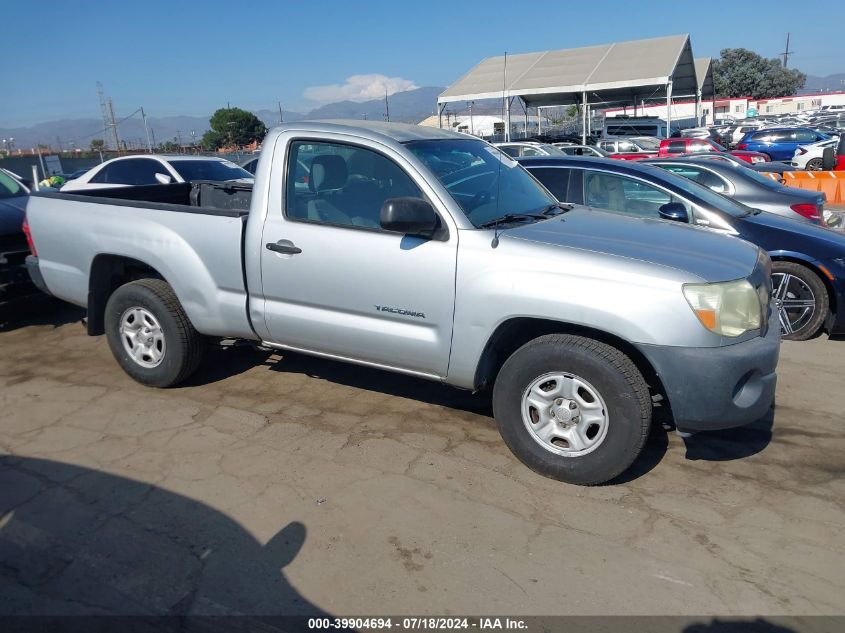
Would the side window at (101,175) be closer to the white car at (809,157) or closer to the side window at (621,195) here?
the side window at (621,195)

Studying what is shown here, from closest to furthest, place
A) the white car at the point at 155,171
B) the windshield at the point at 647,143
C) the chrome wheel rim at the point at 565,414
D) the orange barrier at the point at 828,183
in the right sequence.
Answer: the chrome wheel rim at the point at 565,414, the white car at the point at 155,171, the orange barrier at the point at 828,183, the windshield at the point at 647,143

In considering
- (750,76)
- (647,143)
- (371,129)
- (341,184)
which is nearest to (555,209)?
(371,129)

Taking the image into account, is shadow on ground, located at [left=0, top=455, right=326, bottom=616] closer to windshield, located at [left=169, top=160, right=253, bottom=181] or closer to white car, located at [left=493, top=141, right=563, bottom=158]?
windshield, located at [left=169, top=160, right=253, bottom=181]

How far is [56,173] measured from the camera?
790 inches

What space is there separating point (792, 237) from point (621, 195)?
1535 millimetres

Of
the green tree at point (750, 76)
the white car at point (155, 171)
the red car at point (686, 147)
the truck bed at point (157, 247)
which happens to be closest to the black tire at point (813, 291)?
the truck bed at point (157, 247)

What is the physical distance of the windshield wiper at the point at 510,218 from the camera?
12.8 ft

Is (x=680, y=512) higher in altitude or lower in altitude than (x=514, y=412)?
lower

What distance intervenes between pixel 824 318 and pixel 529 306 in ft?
12.7

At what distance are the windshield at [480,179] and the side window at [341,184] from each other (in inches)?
8.5

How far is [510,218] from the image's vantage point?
13.4 feet

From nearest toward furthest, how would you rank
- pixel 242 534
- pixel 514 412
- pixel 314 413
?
1. pixel 242 534
2. pixel 514 412
3. pixel 314 413

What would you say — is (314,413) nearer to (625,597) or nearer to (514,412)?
(514,412)

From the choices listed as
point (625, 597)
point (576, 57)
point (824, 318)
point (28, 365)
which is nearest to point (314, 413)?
point (625, 597)
